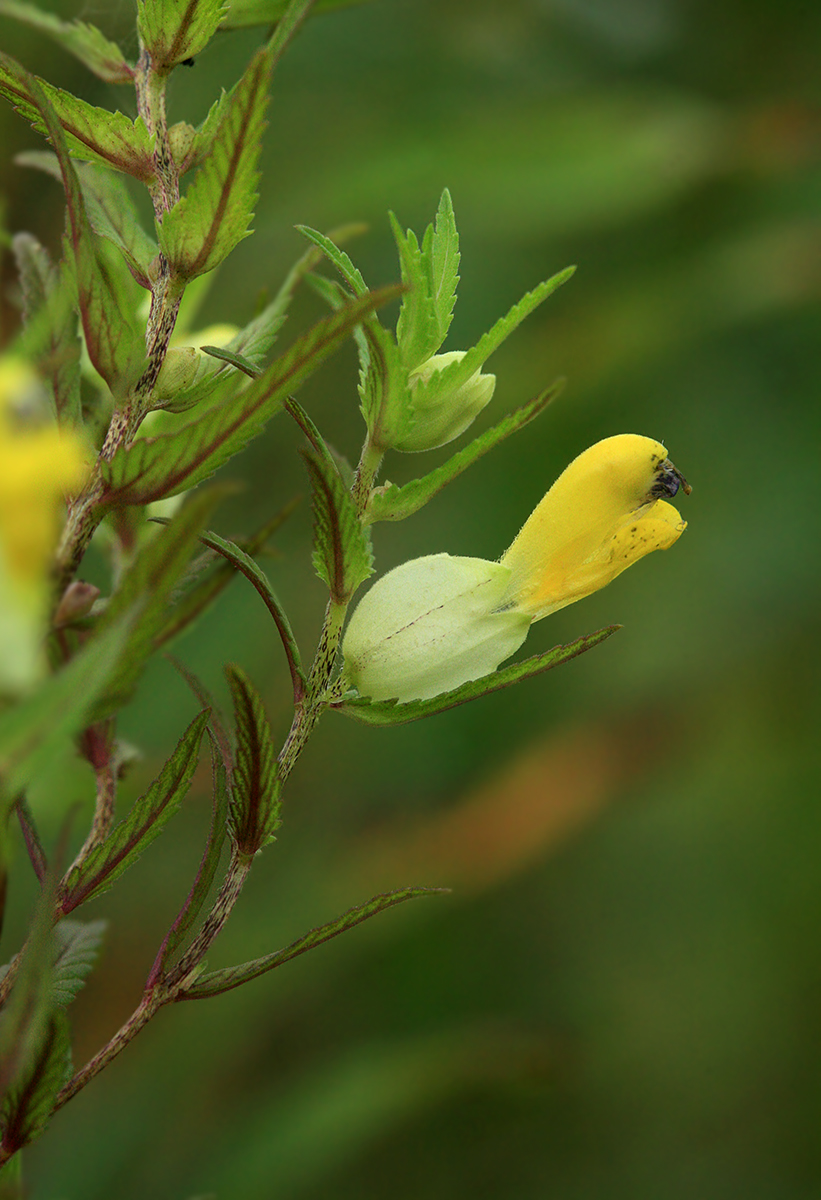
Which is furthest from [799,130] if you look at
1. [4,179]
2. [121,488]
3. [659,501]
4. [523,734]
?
[121,488]

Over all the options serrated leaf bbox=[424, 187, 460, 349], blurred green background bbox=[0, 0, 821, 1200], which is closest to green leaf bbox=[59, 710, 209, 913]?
serrated leaf bbox=[424, 187, 460, 349]

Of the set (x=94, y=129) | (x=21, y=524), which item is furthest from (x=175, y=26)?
(x=21, y=524)

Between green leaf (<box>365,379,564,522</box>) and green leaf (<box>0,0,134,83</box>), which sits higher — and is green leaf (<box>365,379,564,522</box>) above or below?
below

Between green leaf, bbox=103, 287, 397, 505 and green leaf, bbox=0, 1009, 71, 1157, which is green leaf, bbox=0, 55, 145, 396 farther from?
green leaf, bbox=0, 1009, 71, 1157

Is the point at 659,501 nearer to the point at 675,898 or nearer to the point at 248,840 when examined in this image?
the point at 248,840

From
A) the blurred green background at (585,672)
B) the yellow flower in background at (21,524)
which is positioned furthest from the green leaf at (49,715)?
the blurred green background at (585,672)

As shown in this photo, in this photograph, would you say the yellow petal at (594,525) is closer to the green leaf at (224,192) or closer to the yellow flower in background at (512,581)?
the yellow flower in background at (512,581)
